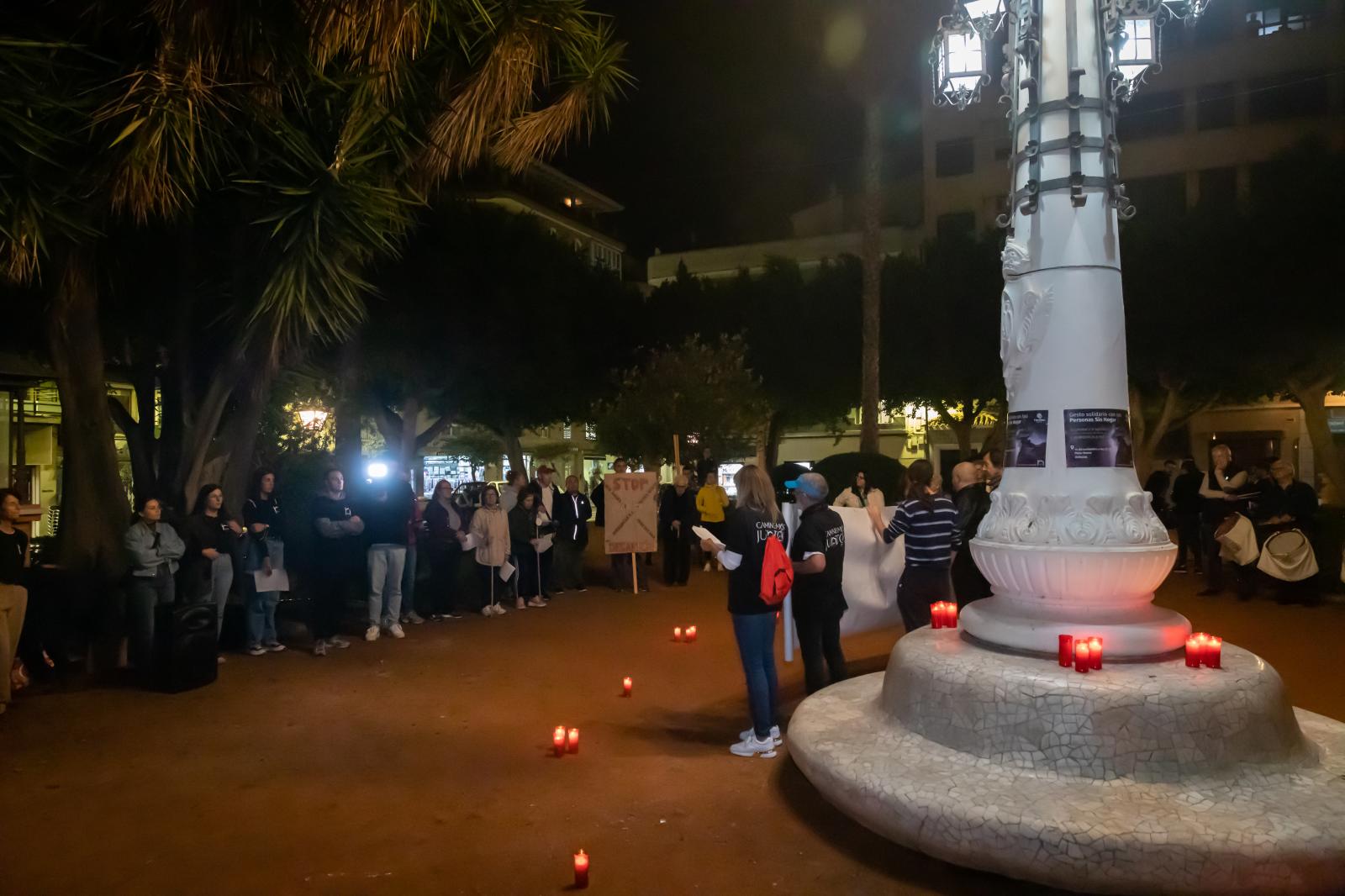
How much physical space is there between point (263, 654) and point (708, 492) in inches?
275

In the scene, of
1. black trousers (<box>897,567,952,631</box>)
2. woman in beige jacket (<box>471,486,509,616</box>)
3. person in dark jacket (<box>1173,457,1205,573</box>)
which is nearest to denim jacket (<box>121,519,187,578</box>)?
woman in beige jacket (<box>471,486,509,616</box>)

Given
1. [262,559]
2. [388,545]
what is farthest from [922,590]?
[262,559]

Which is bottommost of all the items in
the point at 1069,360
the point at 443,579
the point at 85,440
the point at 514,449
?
the point at 443,579

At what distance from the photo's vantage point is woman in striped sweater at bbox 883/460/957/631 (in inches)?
281

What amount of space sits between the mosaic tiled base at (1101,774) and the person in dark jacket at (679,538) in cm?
909

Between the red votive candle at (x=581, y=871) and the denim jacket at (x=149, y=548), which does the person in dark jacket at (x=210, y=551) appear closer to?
the denim jacket at (x=149, y=548)

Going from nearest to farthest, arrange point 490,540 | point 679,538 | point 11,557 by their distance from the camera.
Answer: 1. point 11,557
2. point 490,540
3. point 679,538

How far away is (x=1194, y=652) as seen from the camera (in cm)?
479

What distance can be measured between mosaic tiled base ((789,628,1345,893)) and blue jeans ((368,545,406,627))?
6.18 m

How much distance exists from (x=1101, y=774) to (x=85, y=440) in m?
9.65

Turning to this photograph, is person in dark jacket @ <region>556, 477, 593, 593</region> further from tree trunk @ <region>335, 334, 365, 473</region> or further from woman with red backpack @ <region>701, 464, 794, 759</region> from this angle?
woman with red backpack @ <region>701, 464, 794, 759</region>

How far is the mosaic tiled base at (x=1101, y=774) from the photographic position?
3.72 meters

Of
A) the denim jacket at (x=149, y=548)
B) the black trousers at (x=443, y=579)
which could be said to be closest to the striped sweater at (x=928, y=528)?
the black trousers at (x=443, y=579)

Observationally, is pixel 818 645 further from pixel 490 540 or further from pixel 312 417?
pixel 312 417
